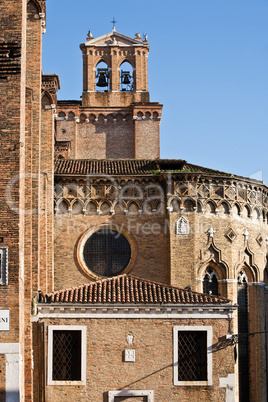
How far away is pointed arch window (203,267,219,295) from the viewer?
2795cm

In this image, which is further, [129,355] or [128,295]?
[128,295]

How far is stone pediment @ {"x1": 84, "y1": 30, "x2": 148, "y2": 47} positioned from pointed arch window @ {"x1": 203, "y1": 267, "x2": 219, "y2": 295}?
15.0 meters

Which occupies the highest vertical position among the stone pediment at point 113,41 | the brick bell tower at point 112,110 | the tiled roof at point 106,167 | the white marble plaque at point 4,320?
the stone pediment at point 113,41

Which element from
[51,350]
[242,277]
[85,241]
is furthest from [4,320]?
[242,277]

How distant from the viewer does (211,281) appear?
1102 inches

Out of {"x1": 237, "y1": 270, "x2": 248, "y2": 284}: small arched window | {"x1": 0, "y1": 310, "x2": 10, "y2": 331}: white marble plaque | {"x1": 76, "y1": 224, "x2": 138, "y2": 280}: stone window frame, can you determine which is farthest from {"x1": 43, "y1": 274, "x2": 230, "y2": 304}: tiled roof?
{"x1": 237, "y1": 270, "x2": 248, "y2": 284}: small arched window

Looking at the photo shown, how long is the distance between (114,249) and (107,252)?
0.95 ft

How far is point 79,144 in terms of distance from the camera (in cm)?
3644

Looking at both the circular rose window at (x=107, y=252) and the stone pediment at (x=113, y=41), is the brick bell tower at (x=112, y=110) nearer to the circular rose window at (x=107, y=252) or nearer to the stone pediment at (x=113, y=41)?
the stone pediment at (x=113, y=41)

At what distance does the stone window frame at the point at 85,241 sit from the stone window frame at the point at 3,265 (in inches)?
430

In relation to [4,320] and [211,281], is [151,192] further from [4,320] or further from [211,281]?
[4,320]

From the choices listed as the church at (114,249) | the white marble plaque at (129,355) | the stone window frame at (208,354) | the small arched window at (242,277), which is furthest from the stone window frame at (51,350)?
the small arched window at (242,277)

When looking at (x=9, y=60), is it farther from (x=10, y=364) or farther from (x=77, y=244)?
(x=77, y=244)

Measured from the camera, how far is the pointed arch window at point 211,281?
91.7 feet
